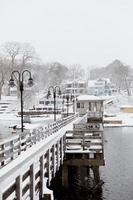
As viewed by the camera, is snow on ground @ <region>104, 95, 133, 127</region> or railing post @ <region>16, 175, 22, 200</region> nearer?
railing post @ <region>16, 175, 22, 200</region>

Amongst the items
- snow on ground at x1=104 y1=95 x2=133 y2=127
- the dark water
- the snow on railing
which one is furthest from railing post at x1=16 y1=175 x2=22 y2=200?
snow on ground at x1=104 y1=95 x2=133 y2=127

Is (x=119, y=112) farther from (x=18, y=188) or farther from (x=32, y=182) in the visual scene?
(x=18, y=188)

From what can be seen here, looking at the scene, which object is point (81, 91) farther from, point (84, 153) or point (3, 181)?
point (3, 181)

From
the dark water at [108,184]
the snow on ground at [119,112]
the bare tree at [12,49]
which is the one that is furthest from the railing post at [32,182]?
the bare tree at [12,49]

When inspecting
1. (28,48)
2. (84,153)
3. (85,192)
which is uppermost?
(28,48)

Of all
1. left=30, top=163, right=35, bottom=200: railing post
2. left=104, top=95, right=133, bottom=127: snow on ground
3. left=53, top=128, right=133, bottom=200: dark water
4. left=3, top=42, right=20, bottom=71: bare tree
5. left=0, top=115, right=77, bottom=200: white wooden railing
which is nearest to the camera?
left=0, top=115, right=77, bottom=200: white wooden railing

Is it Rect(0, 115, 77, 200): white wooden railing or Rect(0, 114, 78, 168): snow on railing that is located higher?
Rect(0, 114, 78, 168): snow on railing

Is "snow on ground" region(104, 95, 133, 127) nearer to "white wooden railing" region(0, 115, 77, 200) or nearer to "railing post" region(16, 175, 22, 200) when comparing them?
"white wooden railing" region(0, 115, 77, 200)

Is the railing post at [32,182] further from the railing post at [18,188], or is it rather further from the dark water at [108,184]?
the dark water at [108,184]

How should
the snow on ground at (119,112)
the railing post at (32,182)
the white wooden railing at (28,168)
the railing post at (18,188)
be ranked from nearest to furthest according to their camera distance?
the white wooden railing at (28,168)
the railing post at (18,188)
the railing post at (32,182)
the snow on ground at (119,112)

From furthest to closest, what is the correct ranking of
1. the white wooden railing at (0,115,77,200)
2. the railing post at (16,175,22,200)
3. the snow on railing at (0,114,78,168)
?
the snow on railing at (0,114,78,168) → the railing post at (16,175,22,200) → the white wooden railing at (0,115,77,200)

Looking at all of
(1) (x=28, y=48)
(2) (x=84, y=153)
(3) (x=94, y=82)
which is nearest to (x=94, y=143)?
(2) (x=84, y=153)

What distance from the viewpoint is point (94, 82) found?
148625 millimetres

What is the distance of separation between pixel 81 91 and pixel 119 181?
416 feet
